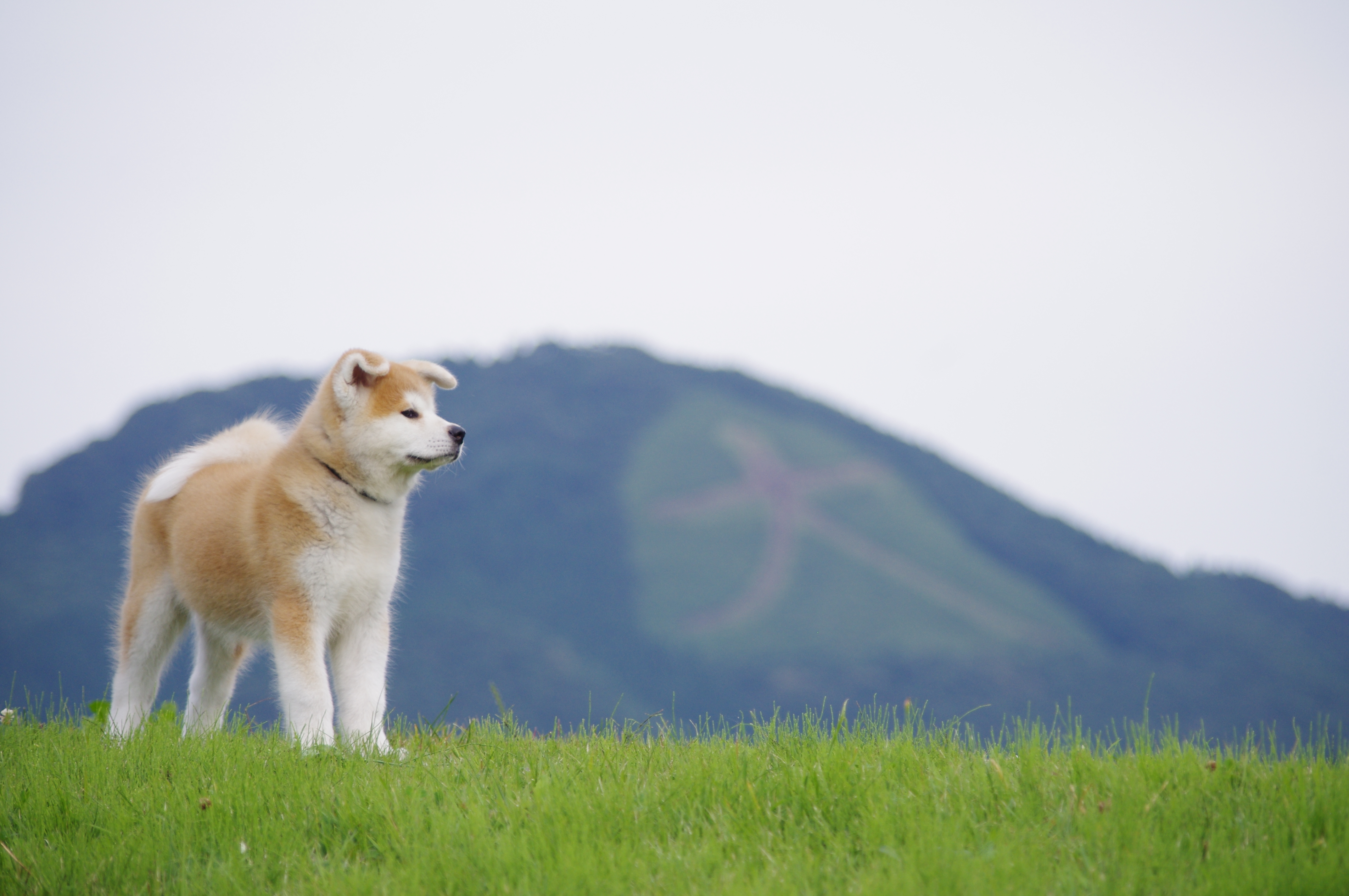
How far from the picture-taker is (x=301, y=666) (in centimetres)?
492

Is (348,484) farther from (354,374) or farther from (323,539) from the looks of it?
(354,374)

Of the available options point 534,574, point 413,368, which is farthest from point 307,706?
point 534,574

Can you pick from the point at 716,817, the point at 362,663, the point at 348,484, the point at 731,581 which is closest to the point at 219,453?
the point at 348,484

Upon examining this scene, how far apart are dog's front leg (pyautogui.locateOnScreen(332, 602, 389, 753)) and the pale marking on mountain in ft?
187

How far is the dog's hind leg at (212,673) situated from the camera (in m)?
5.97

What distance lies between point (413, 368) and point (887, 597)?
64.1 m

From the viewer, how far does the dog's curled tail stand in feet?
19.5

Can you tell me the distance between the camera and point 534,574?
73.7 metres

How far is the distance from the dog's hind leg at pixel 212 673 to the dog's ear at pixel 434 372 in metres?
2.02

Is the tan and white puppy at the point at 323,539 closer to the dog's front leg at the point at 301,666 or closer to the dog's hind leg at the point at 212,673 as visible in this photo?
the dog's front leg at the point at 301,666

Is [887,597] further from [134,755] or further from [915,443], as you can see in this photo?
[134,755]

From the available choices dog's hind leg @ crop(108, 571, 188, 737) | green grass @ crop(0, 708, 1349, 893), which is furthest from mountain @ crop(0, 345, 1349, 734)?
green grass @ crop(0, 708, 1349, 893)

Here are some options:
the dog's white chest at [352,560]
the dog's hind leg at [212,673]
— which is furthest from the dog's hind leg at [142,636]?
the dog's white chest at [352,560]

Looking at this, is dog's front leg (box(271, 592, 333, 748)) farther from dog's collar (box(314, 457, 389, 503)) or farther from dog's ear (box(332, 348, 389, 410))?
dog's ear (box(332, 348, 389, 410))
